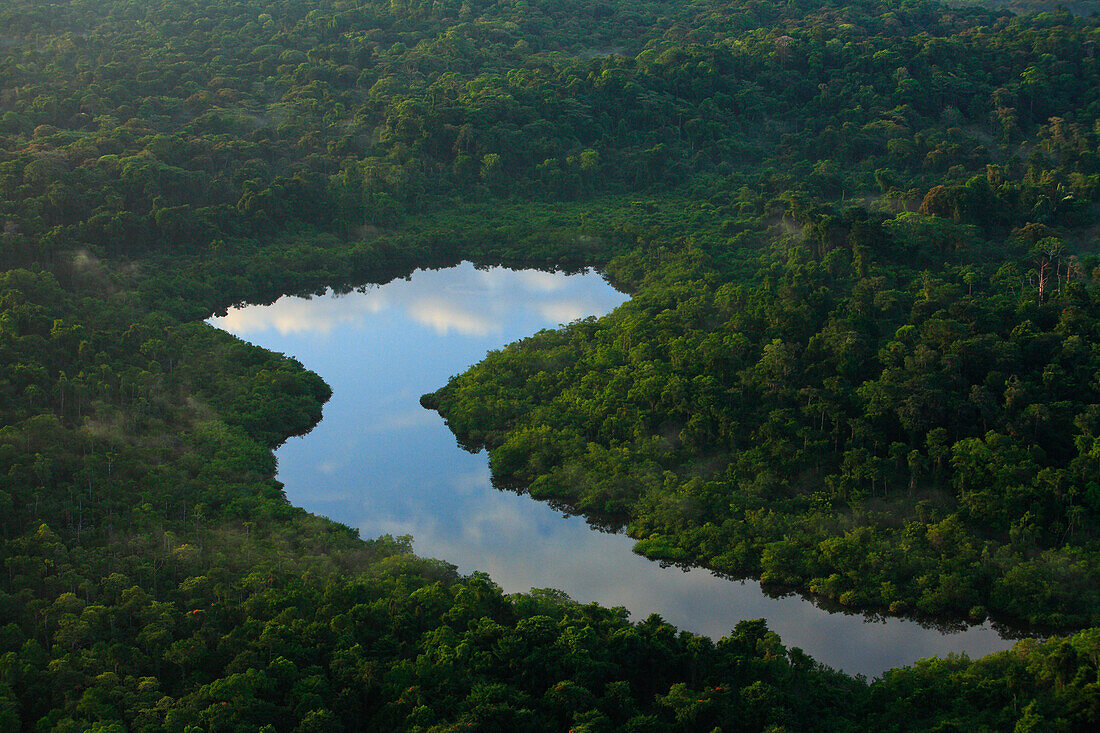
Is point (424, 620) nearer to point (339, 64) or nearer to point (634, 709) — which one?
point (634, 709)

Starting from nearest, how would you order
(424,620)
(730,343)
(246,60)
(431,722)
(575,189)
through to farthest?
(431,722)
(424,620)
(730,343)
(575,189)
(246,60)

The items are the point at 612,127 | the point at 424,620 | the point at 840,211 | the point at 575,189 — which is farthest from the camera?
the point at 612,127

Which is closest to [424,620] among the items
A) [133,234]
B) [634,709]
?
[634,709]

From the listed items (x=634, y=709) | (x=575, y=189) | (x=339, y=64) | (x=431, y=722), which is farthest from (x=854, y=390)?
(x=339, y=64)

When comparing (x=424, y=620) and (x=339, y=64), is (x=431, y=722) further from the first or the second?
(x=339, y=64)

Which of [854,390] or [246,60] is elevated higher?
[246,60]

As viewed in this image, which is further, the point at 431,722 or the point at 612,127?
the point at 612,127

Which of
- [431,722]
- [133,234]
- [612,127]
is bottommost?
[431,722]
